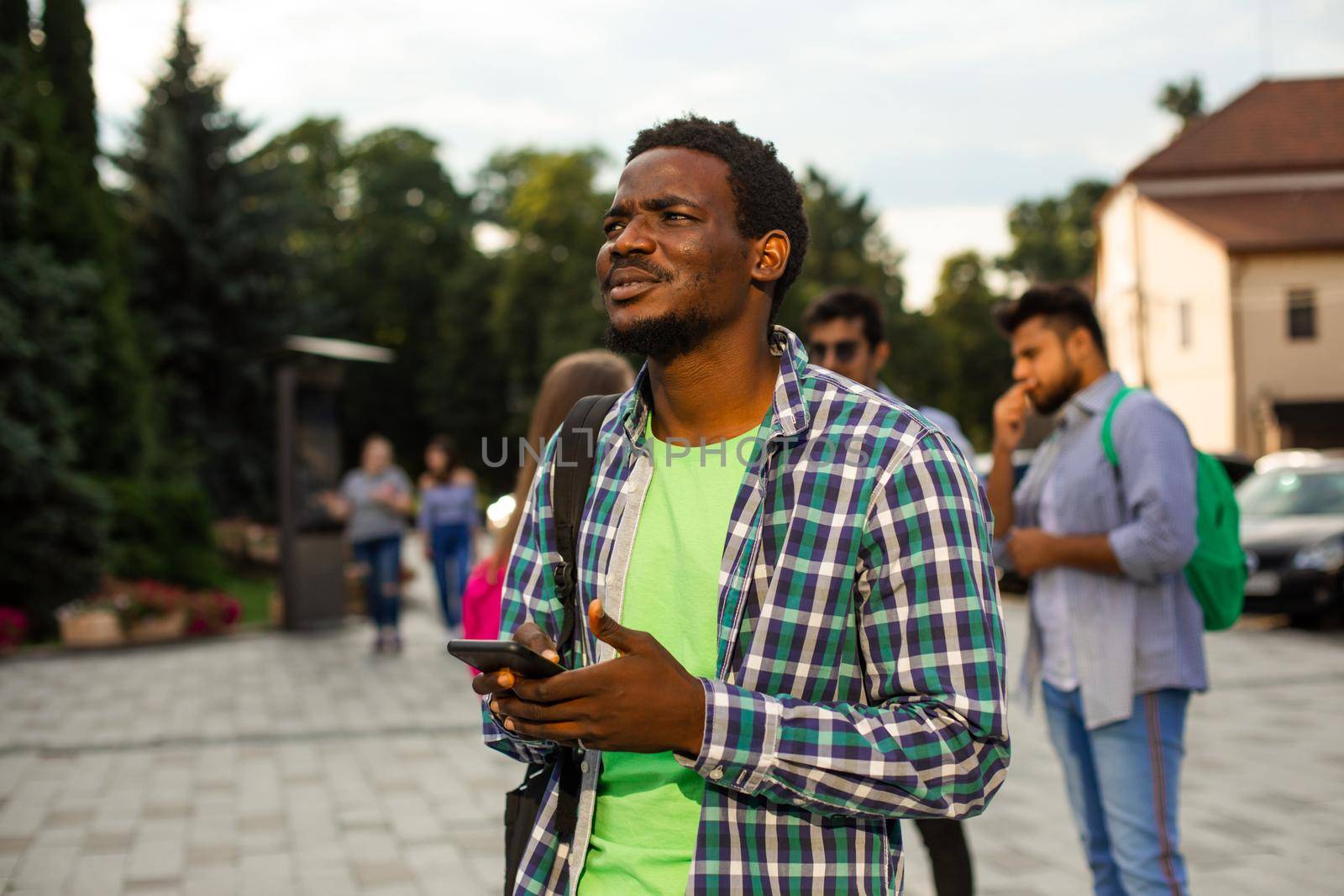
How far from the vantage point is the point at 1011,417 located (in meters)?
4.17

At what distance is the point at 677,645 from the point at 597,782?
Result: 0.90 feet

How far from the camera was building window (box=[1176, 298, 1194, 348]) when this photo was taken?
36.7m

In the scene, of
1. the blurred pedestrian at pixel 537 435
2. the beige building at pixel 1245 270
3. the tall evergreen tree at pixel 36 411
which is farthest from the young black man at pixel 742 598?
the beige building at pixel 1245 270

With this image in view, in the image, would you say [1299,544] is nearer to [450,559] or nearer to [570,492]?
[450,559]

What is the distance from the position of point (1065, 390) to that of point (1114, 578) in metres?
0.64

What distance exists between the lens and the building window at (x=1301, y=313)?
34.1 metres

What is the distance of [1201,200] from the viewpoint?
124 ft

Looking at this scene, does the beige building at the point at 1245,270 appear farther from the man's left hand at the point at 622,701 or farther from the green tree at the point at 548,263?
the man's left hand at the point at 622,701

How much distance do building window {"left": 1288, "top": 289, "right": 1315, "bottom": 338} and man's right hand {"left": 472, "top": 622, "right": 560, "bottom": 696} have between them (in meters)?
36.8

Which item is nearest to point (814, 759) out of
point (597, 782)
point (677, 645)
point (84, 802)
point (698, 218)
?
point (677, 645)

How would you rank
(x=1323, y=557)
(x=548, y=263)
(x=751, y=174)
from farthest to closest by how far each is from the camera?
(x=548, y=263) < (x=1323, y=557) < (x=751, y=174)

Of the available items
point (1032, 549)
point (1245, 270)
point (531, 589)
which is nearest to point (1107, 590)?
point (1032, 549)

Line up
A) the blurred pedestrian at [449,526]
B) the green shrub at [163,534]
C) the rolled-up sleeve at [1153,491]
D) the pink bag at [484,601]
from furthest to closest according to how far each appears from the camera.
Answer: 1. the green shrub at [163,534]
2. the blurred pedestrian at [449,526]
3. the pink bag at [484,601]
4. the rolled-up sleeve at [1153,491]

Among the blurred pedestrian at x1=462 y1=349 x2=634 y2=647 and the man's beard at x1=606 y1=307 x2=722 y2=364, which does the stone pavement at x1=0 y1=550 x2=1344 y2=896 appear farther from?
the man's beard at x1=606 y1=307 x2=722 y2=364
